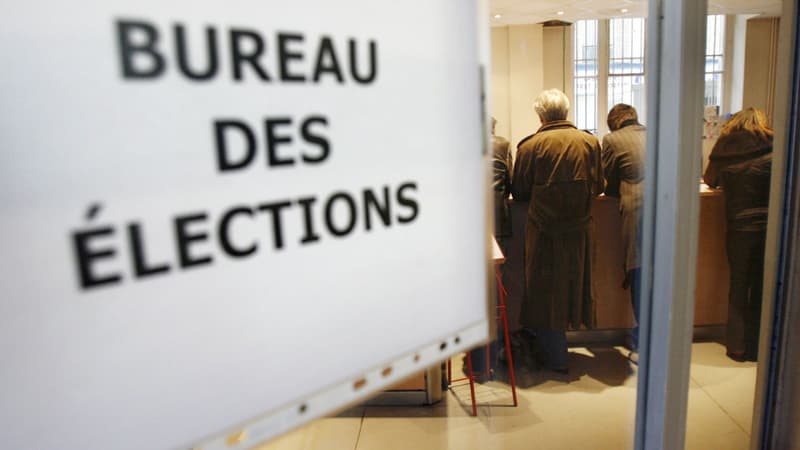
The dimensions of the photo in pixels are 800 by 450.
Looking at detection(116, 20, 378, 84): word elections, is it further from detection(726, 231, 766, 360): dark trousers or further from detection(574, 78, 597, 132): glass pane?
detection(574, 78, 597, 132): glass pane

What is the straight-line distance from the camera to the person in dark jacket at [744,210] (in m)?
2.12

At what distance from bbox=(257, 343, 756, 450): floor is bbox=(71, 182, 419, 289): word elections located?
1.72m

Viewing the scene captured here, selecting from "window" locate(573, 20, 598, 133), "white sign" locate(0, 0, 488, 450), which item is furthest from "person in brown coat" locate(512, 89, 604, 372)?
"window" locate(573, 20, 598, 133)

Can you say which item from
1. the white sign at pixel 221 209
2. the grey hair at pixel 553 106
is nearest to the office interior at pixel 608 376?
the grey hair at pixel 553 106

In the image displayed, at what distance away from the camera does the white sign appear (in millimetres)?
474

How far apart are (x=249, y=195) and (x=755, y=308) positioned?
228cm

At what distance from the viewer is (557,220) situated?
2.87m

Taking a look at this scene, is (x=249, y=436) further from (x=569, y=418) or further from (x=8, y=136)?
(x=569, y=418)

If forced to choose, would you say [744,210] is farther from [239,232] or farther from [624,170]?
[239,232]

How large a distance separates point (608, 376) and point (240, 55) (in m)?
2.90

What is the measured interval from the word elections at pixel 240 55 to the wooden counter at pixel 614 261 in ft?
8.64

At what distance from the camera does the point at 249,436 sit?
0.63 meters

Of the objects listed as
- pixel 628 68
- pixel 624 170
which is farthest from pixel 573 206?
pixel 628 68

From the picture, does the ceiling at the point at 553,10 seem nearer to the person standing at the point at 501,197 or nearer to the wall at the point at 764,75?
the person standing at the point at 501,197
